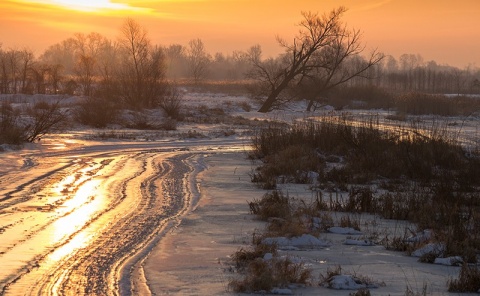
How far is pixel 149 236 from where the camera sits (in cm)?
951

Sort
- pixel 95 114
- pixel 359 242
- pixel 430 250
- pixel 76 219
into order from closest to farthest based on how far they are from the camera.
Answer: pixel 430 250
pixel 359 242
pixel 76 219
pixel 95 114

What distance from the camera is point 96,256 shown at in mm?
8117

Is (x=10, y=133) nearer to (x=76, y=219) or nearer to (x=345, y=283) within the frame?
(x=76, y=219)

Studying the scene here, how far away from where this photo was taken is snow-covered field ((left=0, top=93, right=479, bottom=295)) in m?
7.04

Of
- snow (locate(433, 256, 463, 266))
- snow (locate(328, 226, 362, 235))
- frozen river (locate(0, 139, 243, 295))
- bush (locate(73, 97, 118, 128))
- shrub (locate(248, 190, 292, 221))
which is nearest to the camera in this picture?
frozen river (locate(0, 139, 243, 295))

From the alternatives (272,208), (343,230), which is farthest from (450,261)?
(272,208)

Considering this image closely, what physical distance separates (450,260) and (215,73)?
183m

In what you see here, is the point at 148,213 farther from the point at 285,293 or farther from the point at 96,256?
the point at 285,293

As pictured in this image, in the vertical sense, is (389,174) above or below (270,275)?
below

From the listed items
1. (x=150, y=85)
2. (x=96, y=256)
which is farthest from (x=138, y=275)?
(x=150, y=85)

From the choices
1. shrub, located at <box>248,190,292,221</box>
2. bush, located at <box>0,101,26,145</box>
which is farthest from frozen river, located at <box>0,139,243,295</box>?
bush, located at <box>0,101,26,145</box>

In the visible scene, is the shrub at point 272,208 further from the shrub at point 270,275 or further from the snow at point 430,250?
the shrub at point 270,275

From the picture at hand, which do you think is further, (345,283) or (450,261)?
(450,261)

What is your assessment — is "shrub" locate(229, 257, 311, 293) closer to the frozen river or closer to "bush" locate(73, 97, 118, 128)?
the frozen river
